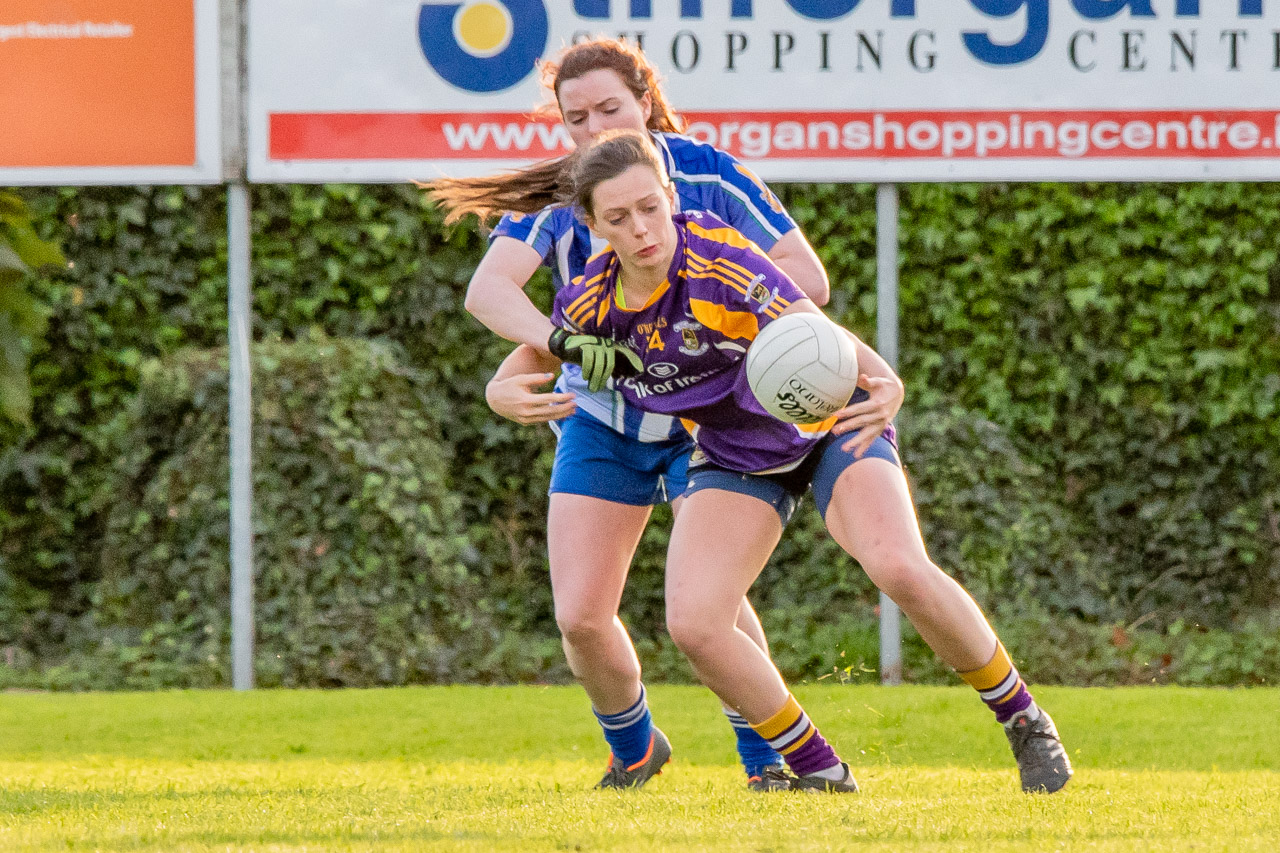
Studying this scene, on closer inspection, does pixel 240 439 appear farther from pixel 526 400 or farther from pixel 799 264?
pixel 799 264

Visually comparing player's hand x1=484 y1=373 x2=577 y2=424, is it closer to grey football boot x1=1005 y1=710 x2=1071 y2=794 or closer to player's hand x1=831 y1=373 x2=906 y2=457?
player's hand x1=831 y1=373 x2=906 y2=457

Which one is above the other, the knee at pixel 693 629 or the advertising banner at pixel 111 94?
the advertising banner at pixel 111 94

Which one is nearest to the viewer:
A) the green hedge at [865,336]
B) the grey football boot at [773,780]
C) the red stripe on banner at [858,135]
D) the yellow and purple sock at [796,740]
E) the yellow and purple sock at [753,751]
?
the yellow and purple sock at [796,740]

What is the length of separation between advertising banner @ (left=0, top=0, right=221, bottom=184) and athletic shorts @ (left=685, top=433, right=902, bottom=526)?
3920 millimetres

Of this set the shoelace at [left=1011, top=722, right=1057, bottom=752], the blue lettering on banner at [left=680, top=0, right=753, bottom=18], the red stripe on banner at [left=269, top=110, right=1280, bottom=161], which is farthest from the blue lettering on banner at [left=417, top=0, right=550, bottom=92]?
the shoelace at [left=1011, top=722, right=1057, bottom=752]

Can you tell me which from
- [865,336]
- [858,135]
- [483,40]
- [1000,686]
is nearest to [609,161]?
[1000,686]

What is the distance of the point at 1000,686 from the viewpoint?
3.97 metres

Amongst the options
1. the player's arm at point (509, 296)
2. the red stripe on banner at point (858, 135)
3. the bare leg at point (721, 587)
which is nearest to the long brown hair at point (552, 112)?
the player's arm at point (509, 296)

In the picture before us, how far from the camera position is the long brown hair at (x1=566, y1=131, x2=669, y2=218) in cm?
383

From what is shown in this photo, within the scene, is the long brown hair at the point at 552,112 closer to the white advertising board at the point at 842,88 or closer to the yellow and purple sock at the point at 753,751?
the yellow and purple sock at the point at 753,751

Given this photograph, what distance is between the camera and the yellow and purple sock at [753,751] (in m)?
4.39

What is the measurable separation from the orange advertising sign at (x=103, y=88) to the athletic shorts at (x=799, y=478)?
3.98 m

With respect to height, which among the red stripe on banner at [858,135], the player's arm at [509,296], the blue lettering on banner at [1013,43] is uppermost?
the blue lettering on banner at [1013,43]

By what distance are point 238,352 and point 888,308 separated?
9.70 feet
